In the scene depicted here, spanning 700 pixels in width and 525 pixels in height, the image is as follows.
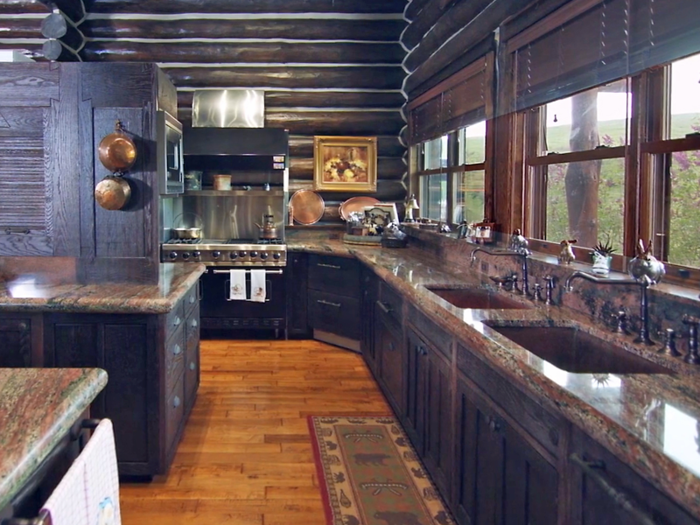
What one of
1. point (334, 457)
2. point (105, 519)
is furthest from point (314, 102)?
point (105, 519)

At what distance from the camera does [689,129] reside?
2.38 m

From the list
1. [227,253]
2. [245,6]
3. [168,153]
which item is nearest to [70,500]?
[168,153]

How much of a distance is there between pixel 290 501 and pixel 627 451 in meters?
2.05

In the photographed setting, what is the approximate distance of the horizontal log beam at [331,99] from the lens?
6.63 meters

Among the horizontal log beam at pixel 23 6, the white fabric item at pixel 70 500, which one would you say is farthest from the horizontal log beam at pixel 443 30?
the white fabric item at pixel 70 500

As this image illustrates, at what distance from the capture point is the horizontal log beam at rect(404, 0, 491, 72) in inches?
174

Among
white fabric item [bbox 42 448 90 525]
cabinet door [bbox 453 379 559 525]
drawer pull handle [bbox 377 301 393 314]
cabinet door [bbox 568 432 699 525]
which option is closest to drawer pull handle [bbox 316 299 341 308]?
drawer pull handle [bbox 377 301 393 314]

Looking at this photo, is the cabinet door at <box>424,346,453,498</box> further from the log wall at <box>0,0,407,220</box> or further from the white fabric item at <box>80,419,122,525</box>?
the log wall at <box>0,0,407,220</box>

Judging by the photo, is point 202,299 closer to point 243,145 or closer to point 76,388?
point 243,145

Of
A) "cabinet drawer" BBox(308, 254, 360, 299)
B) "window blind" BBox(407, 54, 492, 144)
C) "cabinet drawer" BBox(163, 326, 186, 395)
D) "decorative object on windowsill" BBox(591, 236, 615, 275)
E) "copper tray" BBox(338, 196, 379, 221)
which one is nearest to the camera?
"decorative object on windowsill" BBox(591, 236, 615, 275)

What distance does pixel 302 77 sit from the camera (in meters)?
6.61

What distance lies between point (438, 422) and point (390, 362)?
48.9 inches

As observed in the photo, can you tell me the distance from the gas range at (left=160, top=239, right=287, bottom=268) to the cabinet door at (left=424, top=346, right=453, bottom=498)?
3068mm

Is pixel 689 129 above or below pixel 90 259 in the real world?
above
